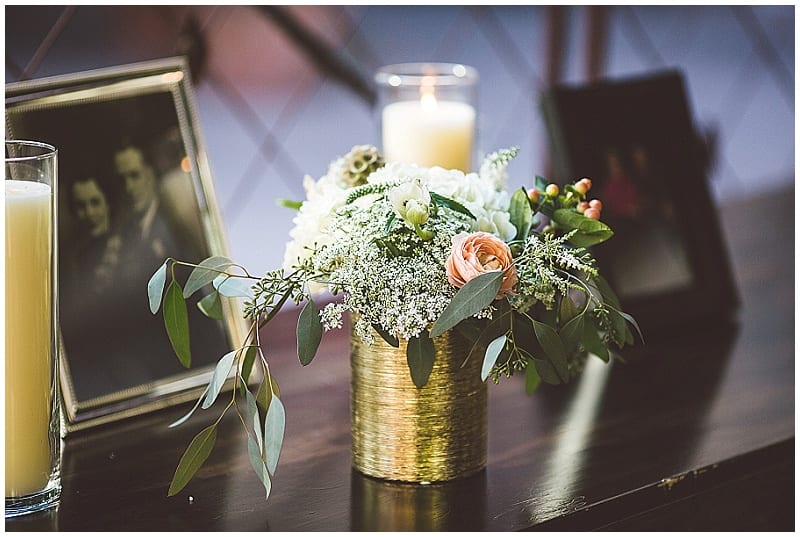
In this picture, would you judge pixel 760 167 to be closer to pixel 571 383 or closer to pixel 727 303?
pixel 727 303

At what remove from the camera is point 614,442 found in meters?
1.03

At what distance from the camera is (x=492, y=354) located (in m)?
0.78

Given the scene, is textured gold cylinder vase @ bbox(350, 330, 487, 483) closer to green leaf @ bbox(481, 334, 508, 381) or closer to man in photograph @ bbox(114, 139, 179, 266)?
green leaf @ bbox(481, 334, 508, 381)

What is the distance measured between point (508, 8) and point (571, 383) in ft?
2.41

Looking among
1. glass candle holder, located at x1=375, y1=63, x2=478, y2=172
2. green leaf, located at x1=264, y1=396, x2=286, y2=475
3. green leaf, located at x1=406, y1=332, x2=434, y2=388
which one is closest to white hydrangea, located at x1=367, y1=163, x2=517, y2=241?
green leaf, located at x1=406, y1=332, x2=434, y2=388

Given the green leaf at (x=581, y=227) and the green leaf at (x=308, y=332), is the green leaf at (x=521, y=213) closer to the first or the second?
the green leaf at (x=581, y=227)

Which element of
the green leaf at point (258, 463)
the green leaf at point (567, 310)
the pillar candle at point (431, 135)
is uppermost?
the pillar candle at point (431, 135)

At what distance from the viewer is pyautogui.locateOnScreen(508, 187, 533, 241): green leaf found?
0.89 m

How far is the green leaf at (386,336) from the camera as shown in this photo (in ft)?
2.74

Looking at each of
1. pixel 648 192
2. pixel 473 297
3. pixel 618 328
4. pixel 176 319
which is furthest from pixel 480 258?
pixel 648 192

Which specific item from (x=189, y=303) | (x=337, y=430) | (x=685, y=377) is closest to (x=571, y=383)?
(x=685, y=377)

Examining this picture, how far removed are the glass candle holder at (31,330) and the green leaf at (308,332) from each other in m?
0.20

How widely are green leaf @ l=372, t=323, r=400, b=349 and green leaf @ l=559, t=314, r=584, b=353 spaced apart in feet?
0.44

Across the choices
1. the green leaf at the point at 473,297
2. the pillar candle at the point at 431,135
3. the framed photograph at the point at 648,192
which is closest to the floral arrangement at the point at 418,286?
the green leaf at the point at 473,297
